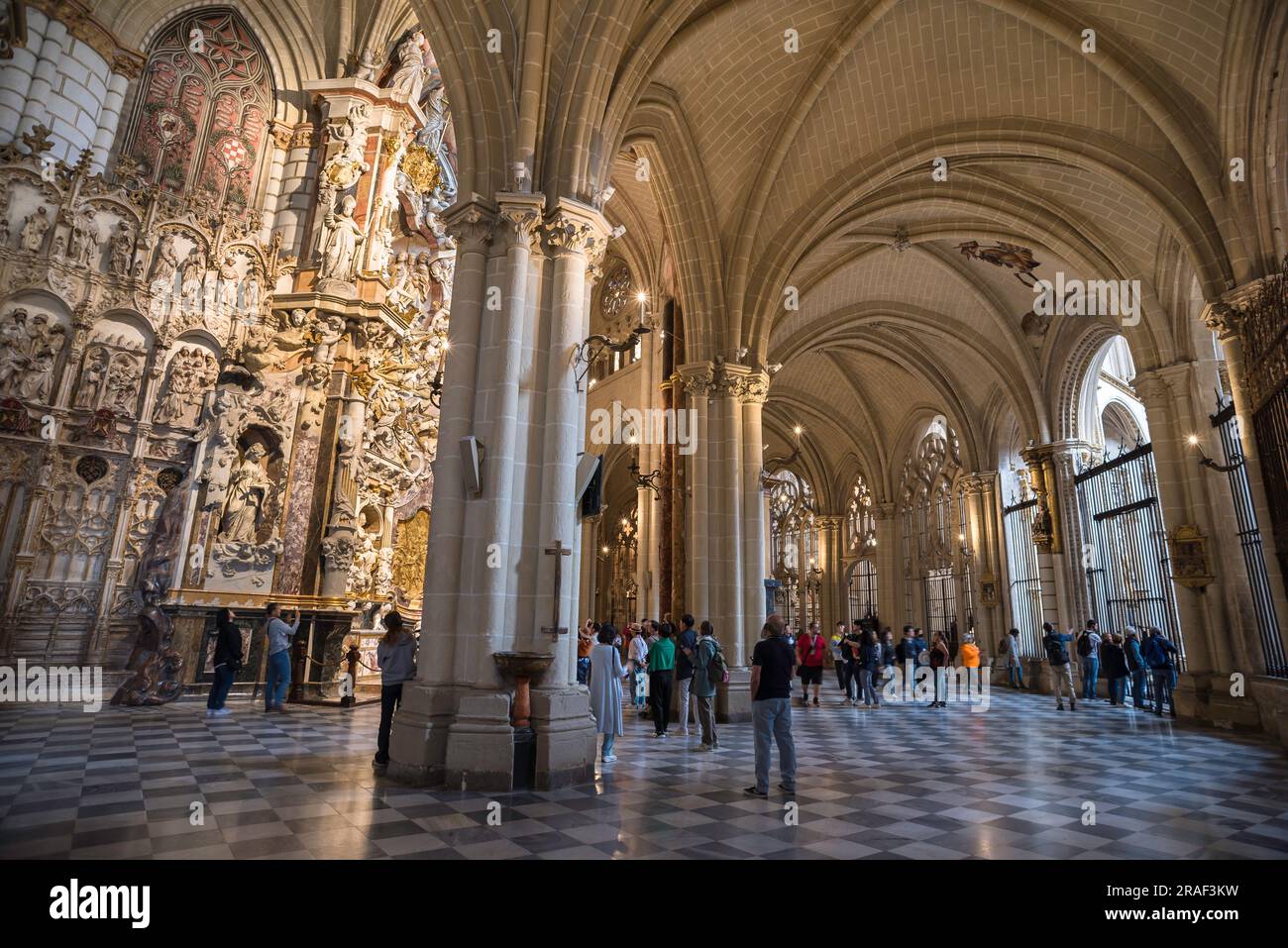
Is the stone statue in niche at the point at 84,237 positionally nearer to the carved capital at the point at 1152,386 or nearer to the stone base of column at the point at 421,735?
the stone base of column at the point at 421,735

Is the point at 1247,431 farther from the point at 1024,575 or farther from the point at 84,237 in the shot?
the point at 84,237

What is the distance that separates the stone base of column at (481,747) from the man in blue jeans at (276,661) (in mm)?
4567

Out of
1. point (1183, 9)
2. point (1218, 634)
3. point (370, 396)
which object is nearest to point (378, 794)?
point (370, 396)

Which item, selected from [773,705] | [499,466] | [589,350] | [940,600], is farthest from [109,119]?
[940,600]

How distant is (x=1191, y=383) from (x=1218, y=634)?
4300mm

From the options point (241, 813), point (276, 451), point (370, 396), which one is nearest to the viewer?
point (241, 813)

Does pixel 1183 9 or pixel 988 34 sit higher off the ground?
pixel 988 34

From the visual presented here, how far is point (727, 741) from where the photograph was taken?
8.36 m

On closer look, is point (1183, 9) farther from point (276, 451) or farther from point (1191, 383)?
point (276, 451)

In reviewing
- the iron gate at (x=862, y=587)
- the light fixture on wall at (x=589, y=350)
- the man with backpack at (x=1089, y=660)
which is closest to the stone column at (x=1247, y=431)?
the man with backpack at (x=1089, y=660)

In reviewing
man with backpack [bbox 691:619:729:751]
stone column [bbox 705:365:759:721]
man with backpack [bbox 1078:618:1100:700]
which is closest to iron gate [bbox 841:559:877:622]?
man with backpack [bbox 1078:618:1100:700]

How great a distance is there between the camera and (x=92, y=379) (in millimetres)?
10102

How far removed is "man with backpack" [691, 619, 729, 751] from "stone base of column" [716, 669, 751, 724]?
2.63m

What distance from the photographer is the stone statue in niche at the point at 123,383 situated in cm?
1027
